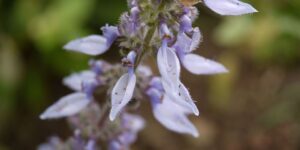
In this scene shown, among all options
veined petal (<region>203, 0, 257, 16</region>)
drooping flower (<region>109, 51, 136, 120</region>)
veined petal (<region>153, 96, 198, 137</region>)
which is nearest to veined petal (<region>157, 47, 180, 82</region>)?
drooping flower (<region>109, 51, 136, 120</region>)

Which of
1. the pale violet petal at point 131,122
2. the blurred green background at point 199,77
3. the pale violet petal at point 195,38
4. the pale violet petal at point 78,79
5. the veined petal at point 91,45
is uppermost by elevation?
the pale violet petal at point 195,38

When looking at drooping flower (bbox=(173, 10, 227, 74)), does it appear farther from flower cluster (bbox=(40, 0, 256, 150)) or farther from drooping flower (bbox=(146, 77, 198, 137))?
drooping flower (bbox=(146, 77, 198, 137))

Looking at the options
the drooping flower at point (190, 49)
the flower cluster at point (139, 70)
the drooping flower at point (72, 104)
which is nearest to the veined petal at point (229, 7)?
the flower cluster at point (139, 70)

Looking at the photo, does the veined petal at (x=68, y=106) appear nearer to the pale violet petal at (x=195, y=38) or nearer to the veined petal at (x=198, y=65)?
the veined petal at (x=198, y=65)

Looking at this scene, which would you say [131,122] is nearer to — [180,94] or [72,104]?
[72,104]

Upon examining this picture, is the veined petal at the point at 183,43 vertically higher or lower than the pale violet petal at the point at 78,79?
higher

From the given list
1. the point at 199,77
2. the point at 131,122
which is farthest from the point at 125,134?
the point at 199,77

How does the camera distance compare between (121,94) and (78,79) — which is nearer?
(121,94)

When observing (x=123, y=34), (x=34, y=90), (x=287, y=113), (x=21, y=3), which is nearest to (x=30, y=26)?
(x=21, y=3)
